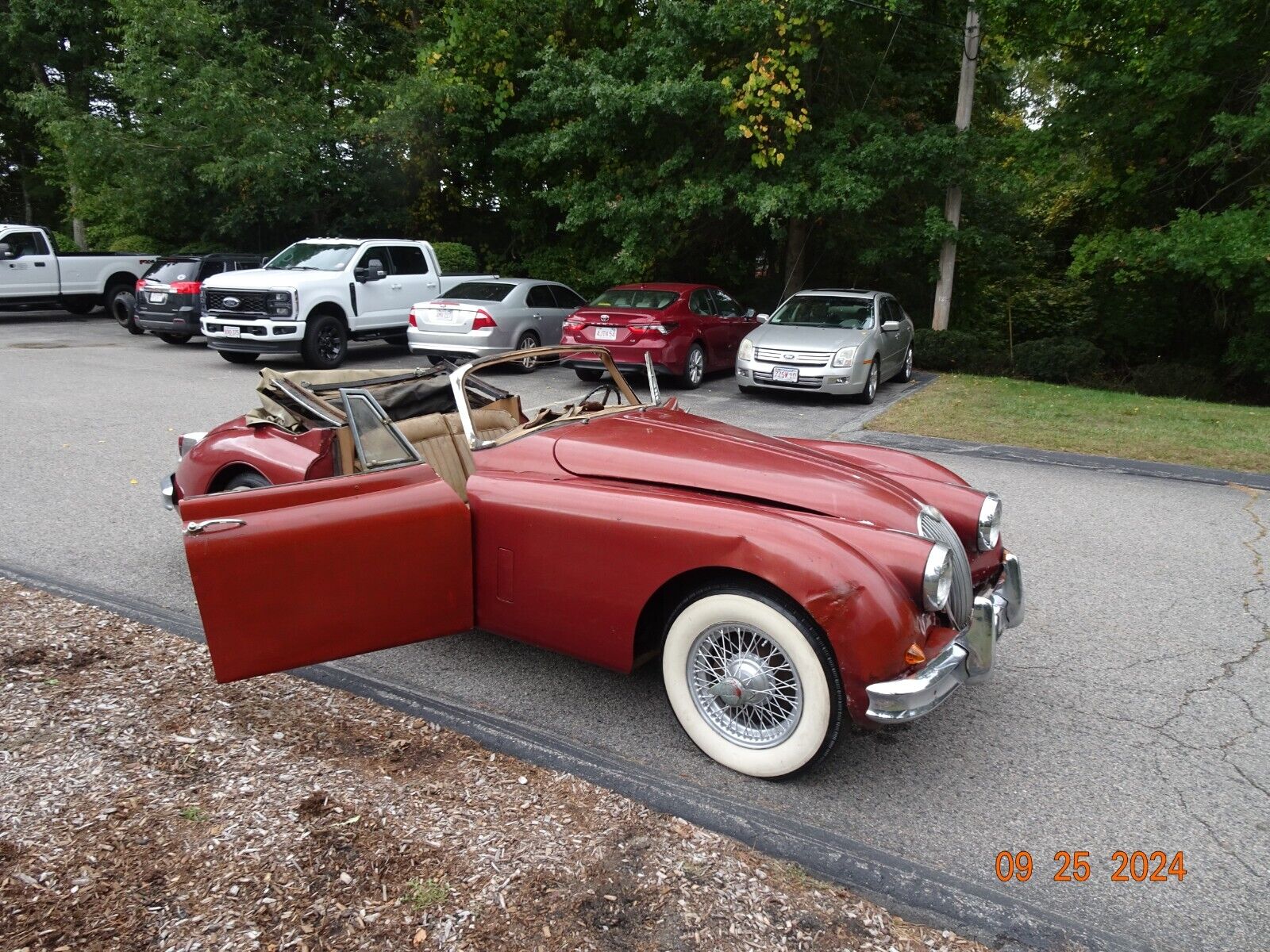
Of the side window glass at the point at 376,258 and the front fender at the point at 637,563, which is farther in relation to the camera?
the side window glass at the point at 376,258

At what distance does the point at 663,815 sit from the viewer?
10.2ft

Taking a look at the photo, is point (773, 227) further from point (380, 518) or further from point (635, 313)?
point (380, 518)

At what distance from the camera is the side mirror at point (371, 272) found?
1441 cm

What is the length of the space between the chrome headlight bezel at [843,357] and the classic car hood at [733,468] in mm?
7626

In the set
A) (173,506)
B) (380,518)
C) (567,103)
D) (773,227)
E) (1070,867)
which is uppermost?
(567,103)

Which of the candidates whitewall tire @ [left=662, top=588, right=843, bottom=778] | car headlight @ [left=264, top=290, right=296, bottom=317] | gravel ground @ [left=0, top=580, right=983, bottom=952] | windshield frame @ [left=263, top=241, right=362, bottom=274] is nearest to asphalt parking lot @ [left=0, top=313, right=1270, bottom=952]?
whitewall tire @ [left=662, top=588, right=843, bottom=778]

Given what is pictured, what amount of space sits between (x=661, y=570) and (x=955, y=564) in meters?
1.16

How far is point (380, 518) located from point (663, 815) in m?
1.55

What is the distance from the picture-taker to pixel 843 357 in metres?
11.6

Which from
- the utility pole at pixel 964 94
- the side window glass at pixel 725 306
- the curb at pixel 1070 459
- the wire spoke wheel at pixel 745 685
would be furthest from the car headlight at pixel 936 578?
the utility pole at pixel 964 94

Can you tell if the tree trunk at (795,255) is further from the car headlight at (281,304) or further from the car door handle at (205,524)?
the car door handle at (205,524)

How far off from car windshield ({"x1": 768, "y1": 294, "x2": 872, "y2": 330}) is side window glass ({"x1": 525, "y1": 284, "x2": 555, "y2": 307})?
12.9 ft

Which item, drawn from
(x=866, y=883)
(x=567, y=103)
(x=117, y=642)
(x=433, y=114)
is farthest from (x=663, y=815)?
(x=433, y=114)
